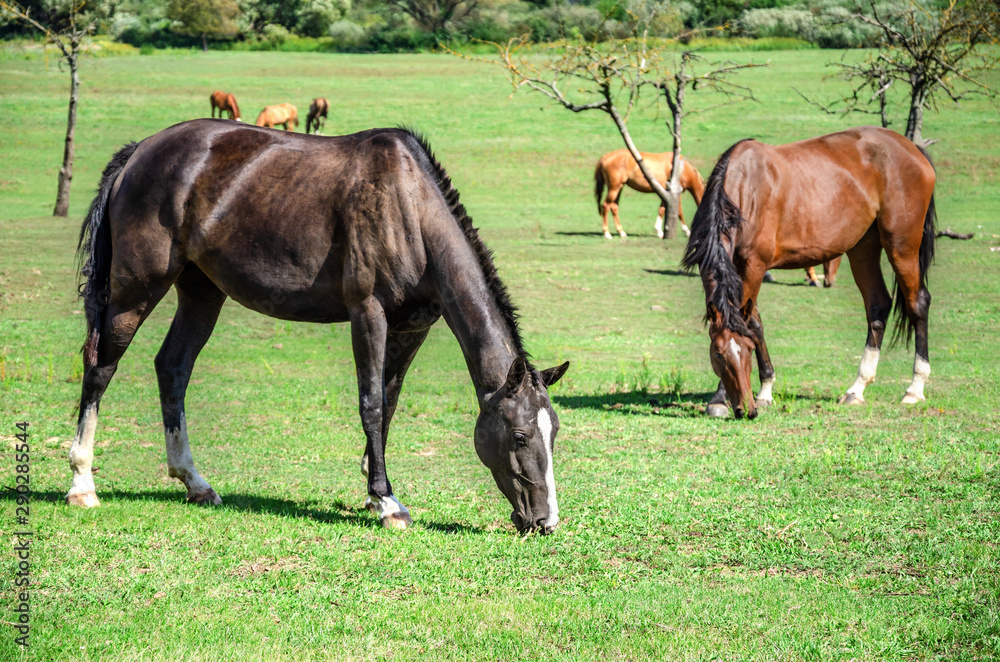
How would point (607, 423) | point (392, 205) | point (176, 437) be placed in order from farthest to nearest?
point (607, 423)
point (176, 437)
point (392, 205)

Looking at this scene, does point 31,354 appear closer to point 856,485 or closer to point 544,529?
point 544,529

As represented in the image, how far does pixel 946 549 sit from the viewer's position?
5.23 metres

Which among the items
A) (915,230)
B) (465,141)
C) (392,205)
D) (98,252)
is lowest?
(465,141)

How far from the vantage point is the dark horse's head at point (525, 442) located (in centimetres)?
519

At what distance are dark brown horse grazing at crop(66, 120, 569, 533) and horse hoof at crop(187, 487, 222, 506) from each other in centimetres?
1

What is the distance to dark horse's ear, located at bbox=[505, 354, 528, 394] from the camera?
517cm

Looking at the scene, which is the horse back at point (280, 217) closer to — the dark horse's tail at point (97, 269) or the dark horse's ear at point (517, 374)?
the dark horse's tail at point (97, 269)

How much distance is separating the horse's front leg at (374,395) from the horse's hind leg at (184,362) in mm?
1083

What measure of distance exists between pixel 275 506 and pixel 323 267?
4.99 feet


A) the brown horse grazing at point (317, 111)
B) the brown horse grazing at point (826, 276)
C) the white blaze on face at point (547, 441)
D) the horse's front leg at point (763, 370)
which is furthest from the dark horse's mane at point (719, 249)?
the brown horse grazing at point (317, 111)

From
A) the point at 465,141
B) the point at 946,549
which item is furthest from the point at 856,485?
the point at 465,141

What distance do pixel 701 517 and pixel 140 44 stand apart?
6079 centimetres

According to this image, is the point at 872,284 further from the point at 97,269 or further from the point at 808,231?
the point at 97,269

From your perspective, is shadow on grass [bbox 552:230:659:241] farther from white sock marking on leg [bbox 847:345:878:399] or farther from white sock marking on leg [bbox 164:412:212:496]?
white sock marking on leg [bbox 164:412:212:496]
